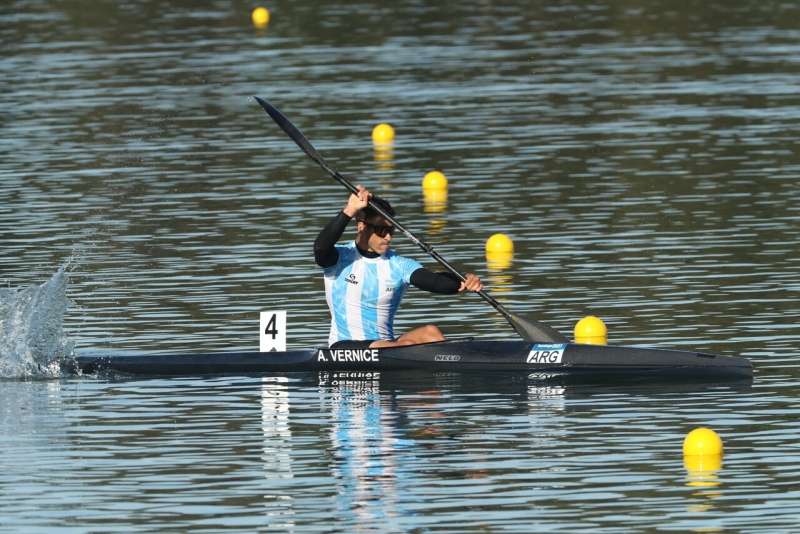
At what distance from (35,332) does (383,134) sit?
1345cm

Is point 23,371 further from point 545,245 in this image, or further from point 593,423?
point 545,245

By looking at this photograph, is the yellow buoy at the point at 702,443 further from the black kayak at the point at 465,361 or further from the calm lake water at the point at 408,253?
the black kayak at the point at 465,361

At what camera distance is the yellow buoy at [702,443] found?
11.9m

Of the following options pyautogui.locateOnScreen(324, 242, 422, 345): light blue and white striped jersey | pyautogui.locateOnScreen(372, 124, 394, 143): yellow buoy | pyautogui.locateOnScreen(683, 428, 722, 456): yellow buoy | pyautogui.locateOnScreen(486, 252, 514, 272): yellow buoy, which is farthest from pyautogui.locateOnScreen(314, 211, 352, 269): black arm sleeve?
pyautogui.locateOnScreen(372, 124, 394, 143): yellow buoy

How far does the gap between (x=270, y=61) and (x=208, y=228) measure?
54.8 ft

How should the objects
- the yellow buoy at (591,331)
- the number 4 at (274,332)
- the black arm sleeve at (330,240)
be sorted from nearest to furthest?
the black arm sleeve at (330,240) → the number 4 at (274,332) → the yellow buoy at (591,331)

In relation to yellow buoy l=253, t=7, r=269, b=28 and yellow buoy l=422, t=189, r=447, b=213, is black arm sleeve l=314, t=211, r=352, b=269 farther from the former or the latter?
yellow buoy l=253, t=7, r=269, b=28

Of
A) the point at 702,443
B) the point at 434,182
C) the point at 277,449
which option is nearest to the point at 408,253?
the point at 434,182

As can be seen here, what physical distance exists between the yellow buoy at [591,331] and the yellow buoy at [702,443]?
13.5 ft

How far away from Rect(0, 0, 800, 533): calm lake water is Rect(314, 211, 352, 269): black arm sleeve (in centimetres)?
102

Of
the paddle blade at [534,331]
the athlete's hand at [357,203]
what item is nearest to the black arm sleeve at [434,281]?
the paddle blade at [534,331]

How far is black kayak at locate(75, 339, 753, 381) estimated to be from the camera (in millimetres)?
14633

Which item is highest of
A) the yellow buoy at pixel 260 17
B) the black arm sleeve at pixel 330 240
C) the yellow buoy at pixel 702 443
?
the yellow buoy at pixel 260 17

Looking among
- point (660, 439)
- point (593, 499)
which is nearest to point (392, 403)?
point (660, 439)
